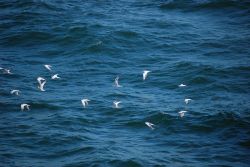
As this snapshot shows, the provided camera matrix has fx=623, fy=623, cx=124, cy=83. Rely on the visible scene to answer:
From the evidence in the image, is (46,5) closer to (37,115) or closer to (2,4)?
(2,4)

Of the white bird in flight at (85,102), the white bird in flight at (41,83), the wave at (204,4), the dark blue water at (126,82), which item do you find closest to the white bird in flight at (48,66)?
the dark blue water at (126,82)

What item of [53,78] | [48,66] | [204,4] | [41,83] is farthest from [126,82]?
[204,4]

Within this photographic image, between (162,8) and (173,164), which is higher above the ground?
(162,8)

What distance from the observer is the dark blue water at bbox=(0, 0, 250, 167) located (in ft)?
164

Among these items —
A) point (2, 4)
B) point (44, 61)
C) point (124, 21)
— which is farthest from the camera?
point (2, 4)

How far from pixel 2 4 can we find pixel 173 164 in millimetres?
41763

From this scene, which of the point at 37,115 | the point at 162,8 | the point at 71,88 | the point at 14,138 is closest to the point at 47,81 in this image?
the point at 71,88

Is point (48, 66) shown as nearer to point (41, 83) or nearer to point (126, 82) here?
point (41, 83)

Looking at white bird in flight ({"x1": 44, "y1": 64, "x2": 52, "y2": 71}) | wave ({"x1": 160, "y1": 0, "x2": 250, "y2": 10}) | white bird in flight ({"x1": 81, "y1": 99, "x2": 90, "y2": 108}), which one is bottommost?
white bird in flight ({"x1": 81, "y1": 99, "x2": 90, "y2": 108})

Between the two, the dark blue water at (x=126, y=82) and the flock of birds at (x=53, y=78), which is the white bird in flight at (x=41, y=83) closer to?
the flock of birds at (x=53, y=78)

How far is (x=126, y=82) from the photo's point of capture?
61.4m

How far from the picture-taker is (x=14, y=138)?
5153 cm

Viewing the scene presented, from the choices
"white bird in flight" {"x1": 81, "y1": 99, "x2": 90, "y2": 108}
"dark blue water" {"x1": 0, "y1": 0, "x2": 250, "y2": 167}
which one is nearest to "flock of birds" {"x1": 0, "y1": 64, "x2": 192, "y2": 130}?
"white bird in flight" {"x1": 81, "y1": 99, "x2": 90, "y2": 108}

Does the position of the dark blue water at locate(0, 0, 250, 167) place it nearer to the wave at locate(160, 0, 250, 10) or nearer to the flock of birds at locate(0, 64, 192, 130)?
the wave at locate(160, 0, 250, 10)
